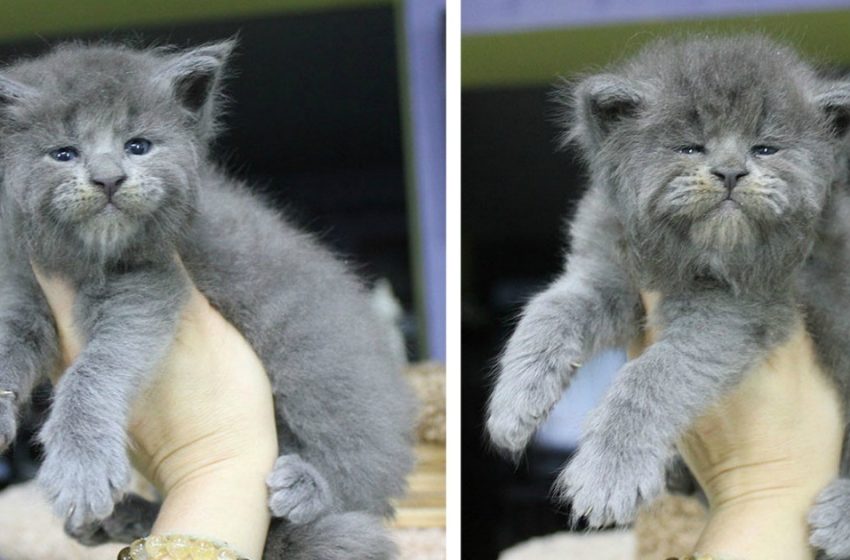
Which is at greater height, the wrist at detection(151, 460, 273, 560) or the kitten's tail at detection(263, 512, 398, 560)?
the wrist at detection(151, 460, 273, 560)

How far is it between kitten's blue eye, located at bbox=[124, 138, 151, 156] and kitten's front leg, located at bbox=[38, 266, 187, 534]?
150 millimetres

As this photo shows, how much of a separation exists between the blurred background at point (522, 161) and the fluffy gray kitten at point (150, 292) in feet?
0.55

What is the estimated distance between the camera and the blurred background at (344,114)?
1410 mm

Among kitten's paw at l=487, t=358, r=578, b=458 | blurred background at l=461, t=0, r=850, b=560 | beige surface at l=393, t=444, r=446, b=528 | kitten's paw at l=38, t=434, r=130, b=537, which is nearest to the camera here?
kitten's paw at l=38, t=434, r=130, b=537

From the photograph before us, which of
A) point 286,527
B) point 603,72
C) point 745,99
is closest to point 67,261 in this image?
point 286,527

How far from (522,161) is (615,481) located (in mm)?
536

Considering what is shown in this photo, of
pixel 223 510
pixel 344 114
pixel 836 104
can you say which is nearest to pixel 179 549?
pixel 223 510

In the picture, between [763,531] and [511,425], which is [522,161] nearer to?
[511,425]

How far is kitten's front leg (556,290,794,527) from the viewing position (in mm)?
1205

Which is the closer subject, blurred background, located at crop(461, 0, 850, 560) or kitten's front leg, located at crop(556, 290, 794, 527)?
kitten's front leg, located at crop(556, 290, 794, 527)

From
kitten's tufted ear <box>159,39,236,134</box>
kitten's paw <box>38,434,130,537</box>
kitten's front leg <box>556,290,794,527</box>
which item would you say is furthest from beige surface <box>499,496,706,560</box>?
kitten's tufted ear <box>159,39,236,134</box>

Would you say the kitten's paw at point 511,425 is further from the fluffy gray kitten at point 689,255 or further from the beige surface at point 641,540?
the beige surface at point 641,540

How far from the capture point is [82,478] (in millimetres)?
1162

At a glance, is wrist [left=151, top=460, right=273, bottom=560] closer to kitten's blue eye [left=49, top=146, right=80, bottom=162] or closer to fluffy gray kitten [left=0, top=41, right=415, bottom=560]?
fluffy gray kitten [left=0, top=41, right=415, bottom=560]
